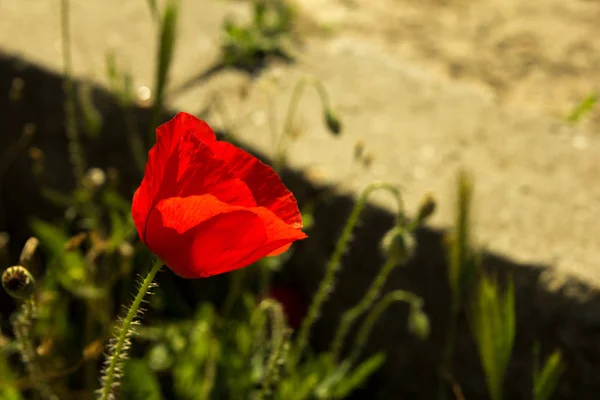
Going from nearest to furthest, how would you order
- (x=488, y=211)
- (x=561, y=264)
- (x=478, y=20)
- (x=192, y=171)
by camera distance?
(x=192, y=171), (x=561, y=264), (x=488, y=211), (x=478, y=20)

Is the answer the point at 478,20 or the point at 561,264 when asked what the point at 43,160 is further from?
the point at 478,20

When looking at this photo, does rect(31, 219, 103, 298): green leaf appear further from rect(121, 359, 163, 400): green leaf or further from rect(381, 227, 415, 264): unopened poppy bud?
rect(381, 227, 415, 264): unopened poppy bud

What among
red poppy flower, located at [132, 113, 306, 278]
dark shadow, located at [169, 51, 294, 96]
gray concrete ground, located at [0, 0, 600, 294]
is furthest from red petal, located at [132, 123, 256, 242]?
Answer: dark shadow, located at [169, 51, 294, 96]

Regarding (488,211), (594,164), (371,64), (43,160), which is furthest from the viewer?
(371,64)

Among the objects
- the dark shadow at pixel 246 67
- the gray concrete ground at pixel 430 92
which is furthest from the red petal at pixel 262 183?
the dark shadow at pixel 246 67

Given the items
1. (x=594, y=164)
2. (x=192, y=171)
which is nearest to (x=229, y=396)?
(x=192, y=171)

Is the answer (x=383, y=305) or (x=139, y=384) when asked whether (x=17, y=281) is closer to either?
(x=139, y=384)

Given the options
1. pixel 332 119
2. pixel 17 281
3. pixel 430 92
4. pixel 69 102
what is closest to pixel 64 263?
pixel 69 102
